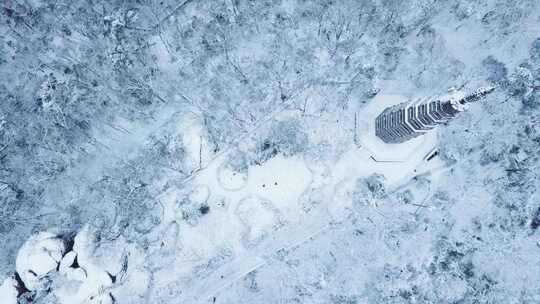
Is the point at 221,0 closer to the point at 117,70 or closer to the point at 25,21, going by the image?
the point at 117,70

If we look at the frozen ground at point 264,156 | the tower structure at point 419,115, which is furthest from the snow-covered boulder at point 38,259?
the tower structure at point 419,115

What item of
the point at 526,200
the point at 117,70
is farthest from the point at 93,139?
the point at 526,200

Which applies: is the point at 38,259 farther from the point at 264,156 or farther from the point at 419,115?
the point at 419,115

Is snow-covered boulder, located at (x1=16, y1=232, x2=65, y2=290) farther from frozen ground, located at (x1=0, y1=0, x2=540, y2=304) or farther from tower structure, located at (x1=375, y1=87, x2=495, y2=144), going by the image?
tower structure, located at (x1=375, y1=87, x2=495, y2=144)

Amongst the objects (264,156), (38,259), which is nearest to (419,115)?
(264,156)

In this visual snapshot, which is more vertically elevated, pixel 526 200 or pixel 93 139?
pixel 93 139

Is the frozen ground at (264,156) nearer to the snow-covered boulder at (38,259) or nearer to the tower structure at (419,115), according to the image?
the snow-covered boulder at (38,259)

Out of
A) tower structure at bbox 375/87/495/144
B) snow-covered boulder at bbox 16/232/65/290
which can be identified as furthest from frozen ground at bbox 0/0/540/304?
tower structure at bbox 375/87/495/144

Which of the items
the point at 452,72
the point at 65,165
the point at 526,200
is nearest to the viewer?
the point at 526,200
